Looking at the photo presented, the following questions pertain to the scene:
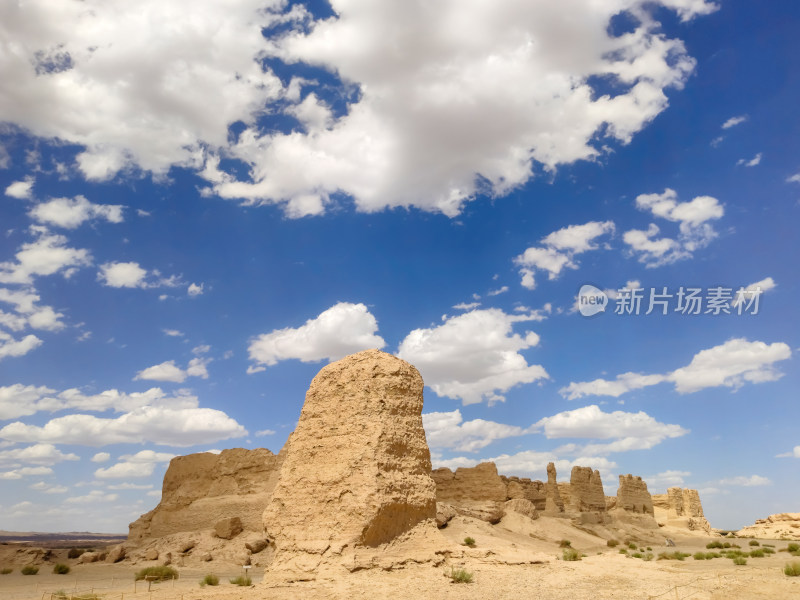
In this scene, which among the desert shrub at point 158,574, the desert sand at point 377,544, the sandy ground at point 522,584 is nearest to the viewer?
the sandy ground at point 522,584

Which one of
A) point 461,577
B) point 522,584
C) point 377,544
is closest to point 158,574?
point 377,544

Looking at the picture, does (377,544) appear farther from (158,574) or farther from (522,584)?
(158,574)

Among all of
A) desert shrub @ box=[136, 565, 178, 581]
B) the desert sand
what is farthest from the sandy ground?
desert shrub @ box=[136, 565, 178, 581]

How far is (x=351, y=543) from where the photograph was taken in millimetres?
10398

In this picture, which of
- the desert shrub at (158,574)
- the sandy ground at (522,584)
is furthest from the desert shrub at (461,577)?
the desert shrub at (158,574)

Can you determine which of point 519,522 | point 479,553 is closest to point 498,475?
point 519,522

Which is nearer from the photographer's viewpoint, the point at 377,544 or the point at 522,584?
the point at 522,584

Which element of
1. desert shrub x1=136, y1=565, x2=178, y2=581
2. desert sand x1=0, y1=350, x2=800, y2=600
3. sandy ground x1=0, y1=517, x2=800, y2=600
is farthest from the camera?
desert shrub x1=136, y1=565, x2=178, y2=581

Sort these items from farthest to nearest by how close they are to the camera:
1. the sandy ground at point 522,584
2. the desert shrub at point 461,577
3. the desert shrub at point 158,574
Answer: the desert shrub at point 158,574
the desert shrub at point 461,577
the sandy ground at point 522,584

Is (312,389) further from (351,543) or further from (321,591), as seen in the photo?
(321,591)

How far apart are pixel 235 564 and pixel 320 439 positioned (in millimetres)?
13069

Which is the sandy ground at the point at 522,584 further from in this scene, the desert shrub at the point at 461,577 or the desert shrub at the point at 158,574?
the desert shrub at the point at 158,574

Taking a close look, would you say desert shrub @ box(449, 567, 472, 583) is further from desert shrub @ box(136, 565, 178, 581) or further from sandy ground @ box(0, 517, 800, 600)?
desert shrub @ box(136, 565, 178, 581)

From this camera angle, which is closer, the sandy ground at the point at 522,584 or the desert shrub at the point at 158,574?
the sandy ground at the point at 522,584
